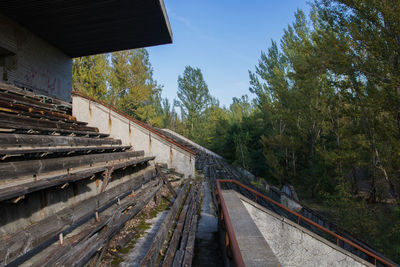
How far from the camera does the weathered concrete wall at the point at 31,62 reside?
29.5 feet

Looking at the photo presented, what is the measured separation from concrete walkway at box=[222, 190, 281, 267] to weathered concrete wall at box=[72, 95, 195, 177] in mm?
5259

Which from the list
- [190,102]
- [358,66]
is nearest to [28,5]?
[358,66]

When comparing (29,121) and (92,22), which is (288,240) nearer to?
(29,121)

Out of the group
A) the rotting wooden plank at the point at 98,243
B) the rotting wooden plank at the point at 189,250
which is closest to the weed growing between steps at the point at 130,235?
the rotting wooden plank at the point at 98,243

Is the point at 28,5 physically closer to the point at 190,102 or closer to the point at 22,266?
the point at 22,266

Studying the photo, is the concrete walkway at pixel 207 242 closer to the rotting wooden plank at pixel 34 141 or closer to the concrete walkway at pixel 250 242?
the concrete walkway at pixel 250 242

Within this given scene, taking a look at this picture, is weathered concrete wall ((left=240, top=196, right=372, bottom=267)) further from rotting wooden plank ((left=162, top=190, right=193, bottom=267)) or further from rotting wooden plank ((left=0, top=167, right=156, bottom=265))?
rotting wooden plank ((left=0, top=167, right=156, bottom=265))

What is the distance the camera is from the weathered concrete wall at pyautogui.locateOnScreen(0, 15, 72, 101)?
900cm

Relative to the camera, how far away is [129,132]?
31.1 ft

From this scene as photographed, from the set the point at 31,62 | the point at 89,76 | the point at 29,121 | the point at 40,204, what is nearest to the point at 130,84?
the point at 89,76

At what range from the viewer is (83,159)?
5.12 metres

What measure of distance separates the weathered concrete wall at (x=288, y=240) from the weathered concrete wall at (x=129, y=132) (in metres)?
4.56

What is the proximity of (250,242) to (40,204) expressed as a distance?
11.4 ft

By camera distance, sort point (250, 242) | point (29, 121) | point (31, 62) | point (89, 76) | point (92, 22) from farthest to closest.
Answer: point (89, 76)
point (31, 62)
point (92, 22)
point (29, 121)
point (250, 242)
